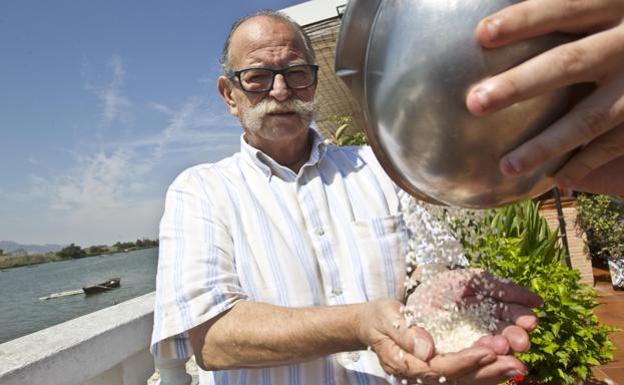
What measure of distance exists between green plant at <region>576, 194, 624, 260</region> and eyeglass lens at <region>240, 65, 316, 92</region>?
4698 millimetres

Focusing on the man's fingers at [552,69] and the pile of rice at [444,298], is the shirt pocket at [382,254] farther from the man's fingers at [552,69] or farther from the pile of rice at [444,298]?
the man's fingers at [552,69]

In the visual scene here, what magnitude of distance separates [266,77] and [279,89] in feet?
0.24

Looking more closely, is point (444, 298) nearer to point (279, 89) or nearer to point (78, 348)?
point (279, 89)

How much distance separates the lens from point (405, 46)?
26.9 inches

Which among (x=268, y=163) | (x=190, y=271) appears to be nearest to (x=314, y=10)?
(x=268, y=163)

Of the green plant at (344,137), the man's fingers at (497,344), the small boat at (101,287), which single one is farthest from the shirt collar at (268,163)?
the small boat at (101,287)

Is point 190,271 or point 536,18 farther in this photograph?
point 190,271

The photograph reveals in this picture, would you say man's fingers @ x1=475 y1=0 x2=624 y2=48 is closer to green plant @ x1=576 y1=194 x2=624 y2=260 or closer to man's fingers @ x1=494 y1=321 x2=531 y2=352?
man's fingers @ x1=494 y1=321 x2=531 y2=352

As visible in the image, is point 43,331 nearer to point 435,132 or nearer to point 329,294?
point 329,294

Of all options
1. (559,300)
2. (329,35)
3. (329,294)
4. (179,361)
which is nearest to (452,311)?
(329,294)

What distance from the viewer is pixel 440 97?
0.66m

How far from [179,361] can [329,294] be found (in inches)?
37.1

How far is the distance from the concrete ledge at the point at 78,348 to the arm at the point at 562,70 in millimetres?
1389

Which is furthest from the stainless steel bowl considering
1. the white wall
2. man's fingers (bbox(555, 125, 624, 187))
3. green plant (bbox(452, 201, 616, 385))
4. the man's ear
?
the white wall
